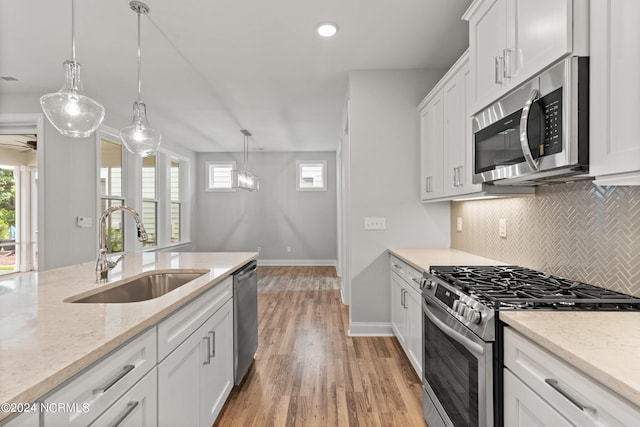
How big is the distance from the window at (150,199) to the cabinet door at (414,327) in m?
5.10

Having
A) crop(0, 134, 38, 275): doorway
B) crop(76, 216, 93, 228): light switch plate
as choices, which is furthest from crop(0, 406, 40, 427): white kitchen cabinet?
crop(0, 134, 38, 275): doorway

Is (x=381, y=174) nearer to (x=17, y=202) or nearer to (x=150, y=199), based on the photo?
(x=150, y=199)

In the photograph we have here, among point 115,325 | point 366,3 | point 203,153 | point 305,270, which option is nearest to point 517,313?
point 115,325

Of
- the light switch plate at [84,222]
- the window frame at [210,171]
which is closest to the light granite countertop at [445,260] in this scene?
the light switch plate at [84,222]

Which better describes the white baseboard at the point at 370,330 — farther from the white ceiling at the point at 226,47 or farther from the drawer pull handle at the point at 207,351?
the white ceiling at the point at 226,47

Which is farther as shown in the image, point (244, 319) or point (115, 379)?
point (244, 319)

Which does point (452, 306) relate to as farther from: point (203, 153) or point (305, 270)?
point (203, 153)

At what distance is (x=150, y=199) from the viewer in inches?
247

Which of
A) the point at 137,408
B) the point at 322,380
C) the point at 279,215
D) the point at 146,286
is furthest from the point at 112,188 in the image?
the point at 137,408

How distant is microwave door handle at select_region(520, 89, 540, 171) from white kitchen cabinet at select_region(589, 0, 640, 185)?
0.22 meters

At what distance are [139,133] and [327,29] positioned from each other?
5.30 ft

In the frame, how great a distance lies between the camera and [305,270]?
748cm

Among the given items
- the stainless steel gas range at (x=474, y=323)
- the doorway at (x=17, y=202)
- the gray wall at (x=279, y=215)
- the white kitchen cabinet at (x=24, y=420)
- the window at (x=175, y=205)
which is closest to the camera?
the white kitchen cabinet at (x=24, y=420)

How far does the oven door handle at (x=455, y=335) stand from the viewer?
132cm
